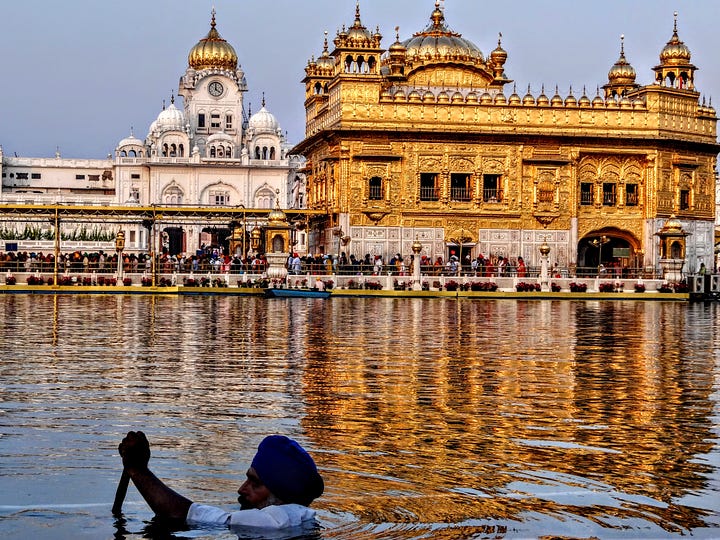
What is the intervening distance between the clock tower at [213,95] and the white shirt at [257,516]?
105 metres

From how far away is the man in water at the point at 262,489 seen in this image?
6.30 m

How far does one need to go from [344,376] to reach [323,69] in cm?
5099

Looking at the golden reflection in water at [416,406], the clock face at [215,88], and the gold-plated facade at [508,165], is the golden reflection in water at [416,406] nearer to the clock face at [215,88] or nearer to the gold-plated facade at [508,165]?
the gold-plated facade at [508,165]

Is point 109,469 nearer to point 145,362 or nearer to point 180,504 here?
point 180,504

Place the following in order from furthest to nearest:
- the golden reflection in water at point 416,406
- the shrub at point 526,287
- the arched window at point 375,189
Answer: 1. the arched window at point 375,189
2. the shrub at point 526,287
3. the golden reflection in water at point 416,406

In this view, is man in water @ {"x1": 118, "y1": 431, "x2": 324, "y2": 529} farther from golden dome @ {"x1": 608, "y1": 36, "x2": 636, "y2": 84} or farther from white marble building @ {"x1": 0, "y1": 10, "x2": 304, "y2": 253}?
white marble building @ {"x1": 0, "y1": 10, "x2": 304, "y2": 253}

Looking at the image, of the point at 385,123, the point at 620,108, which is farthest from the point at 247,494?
the point at 620,108

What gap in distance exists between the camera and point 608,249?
58.8 metres

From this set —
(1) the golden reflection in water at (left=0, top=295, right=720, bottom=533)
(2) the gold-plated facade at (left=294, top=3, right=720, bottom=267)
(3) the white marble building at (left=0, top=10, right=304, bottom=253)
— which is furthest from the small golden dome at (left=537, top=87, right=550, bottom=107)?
(3) the white marble building at (left=0, top=10, right=304, bottom=253)

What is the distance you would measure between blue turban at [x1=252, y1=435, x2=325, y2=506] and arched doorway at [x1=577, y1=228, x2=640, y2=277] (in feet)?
166

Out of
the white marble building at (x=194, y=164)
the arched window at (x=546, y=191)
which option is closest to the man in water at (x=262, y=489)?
the arched window at (x=546, y=191)

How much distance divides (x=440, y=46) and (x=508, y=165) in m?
8.25

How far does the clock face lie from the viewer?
111688 millimetres

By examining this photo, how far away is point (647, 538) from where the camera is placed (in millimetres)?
6863
